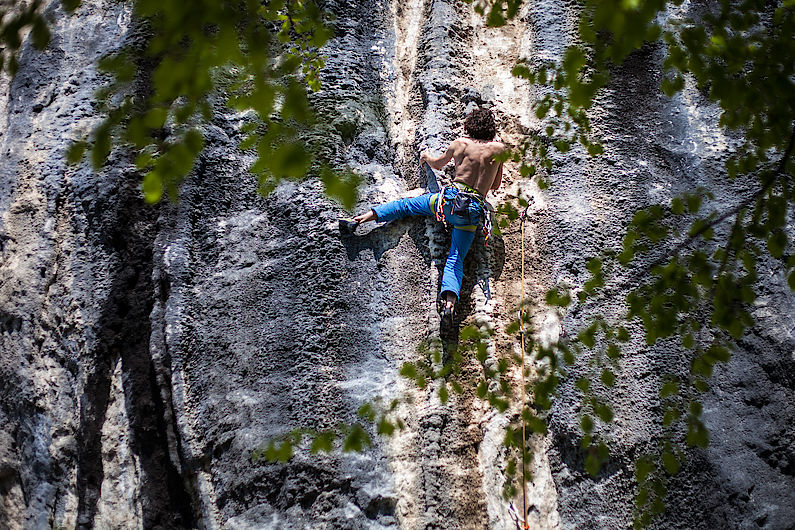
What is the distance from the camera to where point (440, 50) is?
4.65 meters

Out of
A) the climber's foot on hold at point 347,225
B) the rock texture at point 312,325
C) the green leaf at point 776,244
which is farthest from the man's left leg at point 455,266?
the green leaf at point 776,244

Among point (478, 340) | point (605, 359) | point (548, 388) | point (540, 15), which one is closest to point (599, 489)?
point (605, 359)

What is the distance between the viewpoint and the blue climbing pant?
A: 3.94 m

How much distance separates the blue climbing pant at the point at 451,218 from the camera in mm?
3943

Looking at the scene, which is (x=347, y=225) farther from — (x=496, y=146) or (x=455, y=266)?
(x=496, y=146)

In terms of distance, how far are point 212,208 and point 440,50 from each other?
196cm

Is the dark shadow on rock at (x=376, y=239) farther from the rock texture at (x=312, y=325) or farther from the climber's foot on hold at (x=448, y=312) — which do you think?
the climber's foot on hold at (x=448, y=312)

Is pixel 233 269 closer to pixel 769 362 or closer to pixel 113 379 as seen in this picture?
pixel 113 379

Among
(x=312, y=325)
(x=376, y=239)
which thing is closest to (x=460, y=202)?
(x=376, y=239)

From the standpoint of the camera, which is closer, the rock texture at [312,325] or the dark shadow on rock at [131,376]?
the rock texture at [312,325]

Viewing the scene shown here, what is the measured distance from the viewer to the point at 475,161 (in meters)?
4.06

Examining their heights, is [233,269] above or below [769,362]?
above

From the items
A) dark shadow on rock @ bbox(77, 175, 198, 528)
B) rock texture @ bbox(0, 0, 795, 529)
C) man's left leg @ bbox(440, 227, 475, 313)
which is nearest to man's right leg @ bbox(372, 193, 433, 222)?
rock texture @ bbox(0, 0, 795, 529)

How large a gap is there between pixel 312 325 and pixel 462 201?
117cm
